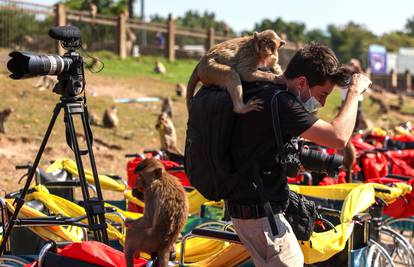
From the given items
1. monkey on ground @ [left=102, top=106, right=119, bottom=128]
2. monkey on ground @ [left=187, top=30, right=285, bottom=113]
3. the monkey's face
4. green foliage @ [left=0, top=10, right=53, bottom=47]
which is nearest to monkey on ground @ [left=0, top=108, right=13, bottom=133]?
monkey on ground @ [left=102, top=106, right=119, bottom=128]

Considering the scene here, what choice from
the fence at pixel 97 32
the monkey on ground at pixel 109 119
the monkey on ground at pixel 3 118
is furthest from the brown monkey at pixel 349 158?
the fence at pixel 97 32

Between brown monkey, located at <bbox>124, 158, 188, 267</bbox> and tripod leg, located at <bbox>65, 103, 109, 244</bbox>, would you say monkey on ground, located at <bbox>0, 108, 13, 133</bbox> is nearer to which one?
tripod leg, located at <bbox>65, 103, 109, 244</bbox>

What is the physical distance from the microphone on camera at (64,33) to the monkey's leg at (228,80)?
132 centimetres

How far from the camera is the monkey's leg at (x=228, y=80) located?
311 centimetres

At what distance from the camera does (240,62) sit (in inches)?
131

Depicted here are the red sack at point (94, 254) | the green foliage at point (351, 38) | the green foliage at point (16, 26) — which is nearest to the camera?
the red sack at point (94, 254)

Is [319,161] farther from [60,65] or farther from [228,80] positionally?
[60,65]

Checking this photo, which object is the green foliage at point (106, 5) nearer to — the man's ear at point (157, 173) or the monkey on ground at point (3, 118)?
the monkey on ground at point (3, 118)

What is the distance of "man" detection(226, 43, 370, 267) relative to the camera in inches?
121

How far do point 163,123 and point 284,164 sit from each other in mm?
6094

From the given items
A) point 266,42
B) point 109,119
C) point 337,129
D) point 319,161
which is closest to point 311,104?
point 337,129

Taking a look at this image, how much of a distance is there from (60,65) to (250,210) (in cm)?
165

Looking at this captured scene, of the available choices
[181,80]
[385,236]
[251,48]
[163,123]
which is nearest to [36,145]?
[163,123]

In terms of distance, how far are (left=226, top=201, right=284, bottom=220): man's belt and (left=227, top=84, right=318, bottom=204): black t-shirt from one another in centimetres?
2
